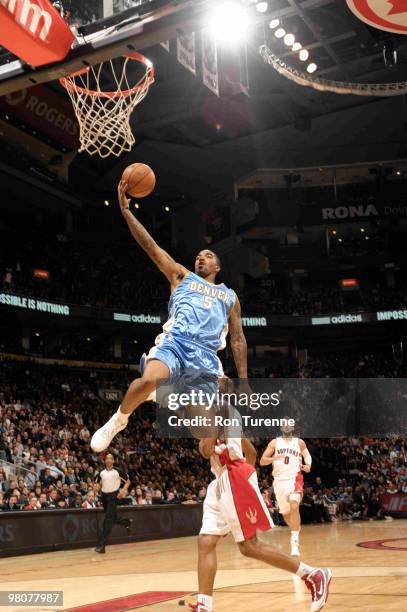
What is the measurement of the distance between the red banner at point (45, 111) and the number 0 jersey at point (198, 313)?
21.5m

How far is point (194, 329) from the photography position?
5.67m

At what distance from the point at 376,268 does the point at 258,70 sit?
18.7 metres

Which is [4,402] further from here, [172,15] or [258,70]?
[172,15]

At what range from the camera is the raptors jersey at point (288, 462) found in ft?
38.8

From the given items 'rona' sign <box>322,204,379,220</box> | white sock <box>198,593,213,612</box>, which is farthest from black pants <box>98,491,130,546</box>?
'rona' sign <box>322,204,379,220</box>

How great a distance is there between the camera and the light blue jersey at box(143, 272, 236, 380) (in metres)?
5.54

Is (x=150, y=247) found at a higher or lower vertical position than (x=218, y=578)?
higher

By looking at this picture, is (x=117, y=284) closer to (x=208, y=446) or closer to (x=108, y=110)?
(x=108, y=110)

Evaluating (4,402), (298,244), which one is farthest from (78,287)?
(298,244)

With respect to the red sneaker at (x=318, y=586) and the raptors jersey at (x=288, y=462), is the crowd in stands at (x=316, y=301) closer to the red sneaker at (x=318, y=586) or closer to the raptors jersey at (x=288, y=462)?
the raptors jersey at (x=288, y=462)

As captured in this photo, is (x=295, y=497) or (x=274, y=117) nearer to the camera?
(x=295, y=497)

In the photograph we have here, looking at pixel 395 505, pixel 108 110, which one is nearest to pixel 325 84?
pixel 108 110

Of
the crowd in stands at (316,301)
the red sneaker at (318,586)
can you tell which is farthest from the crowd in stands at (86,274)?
the red sneaker at (318,586)

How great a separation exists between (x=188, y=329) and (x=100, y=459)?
17985mm
